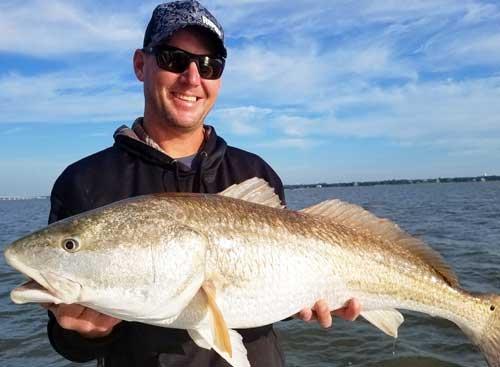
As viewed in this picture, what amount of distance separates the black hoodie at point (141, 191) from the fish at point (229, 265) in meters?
0.37

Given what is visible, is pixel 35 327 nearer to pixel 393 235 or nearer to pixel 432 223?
pixel 393 235

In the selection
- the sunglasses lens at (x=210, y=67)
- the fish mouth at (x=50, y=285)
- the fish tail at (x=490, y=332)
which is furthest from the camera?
the fish tail at (x=490, y=332)

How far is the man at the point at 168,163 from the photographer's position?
3.54 m

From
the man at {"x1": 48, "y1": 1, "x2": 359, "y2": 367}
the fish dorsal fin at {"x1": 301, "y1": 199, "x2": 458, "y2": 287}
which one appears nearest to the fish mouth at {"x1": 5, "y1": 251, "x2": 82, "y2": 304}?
the man at {"x1": 48, "y1": 1, "x2": 359, "y2": 367}

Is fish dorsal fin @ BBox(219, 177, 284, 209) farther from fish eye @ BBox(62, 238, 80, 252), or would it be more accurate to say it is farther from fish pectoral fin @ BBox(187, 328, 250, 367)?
fish eye @ BBox(62, 238, 80, 252)

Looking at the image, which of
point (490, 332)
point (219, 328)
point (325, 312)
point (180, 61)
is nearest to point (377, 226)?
point (325, 312)

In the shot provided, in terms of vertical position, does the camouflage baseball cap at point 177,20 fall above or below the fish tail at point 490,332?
above

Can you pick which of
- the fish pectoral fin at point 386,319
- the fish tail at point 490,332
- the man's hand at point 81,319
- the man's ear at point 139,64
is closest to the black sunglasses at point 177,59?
the man's ear at point 139,64

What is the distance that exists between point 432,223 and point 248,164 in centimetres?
2564

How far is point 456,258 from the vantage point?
16.2m

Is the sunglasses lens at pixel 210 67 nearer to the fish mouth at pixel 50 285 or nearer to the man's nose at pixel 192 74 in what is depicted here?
the man's nose at pixel 192 74

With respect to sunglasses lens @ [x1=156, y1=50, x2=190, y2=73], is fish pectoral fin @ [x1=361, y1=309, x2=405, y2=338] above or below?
below

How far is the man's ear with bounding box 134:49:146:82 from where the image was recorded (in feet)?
14.2

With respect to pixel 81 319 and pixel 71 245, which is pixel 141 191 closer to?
pixel 71 245
